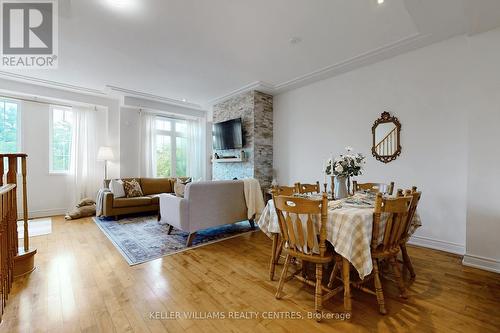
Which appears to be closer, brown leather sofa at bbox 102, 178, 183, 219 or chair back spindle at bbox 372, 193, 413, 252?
chair back spindle at bbox 372, 193, 413, 252

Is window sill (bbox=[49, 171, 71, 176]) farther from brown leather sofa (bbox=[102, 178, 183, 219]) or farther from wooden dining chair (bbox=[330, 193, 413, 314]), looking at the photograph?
wooden dining chair (bbox=[330, 193, 413, 314])

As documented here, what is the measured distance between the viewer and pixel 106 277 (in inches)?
86.6

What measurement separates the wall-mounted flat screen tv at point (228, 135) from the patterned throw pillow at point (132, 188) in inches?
82.7

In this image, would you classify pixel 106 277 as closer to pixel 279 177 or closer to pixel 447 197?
pixel 279 177

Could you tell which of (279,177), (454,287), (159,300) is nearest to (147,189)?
(279,177)

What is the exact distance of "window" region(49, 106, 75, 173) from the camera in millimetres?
4930

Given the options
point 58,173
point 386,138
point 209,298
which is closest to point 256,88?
point 386,138

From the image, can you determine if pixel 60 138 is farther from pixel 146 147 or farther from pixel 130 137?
pixel 146 147

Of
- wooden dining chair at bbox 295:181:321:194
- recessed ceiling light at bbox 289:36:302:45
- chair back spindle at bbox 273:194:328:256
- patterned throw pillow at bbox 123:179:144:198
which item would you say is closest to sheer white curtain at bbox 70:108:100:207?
patterned throw pillow at bbox 123:179:144:198

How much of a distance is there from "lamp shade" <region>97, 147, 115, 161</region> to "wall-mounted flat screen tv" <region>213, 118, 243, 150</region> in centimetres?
248

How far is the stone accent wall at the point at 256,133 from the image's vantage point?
4902mm

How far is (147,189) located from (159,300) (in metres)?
3.90

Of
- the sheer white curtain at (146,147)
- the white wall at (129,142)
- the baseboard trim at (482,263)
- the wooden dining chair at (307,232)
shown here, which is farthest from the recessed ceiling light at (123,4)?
the baseboard trim at (482,263)

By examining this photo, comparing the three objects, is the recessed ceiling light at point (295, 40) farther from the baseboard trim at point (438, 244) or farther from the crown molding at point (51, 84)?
the crown molding at point (51, 84)
